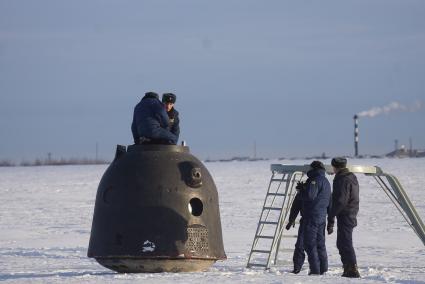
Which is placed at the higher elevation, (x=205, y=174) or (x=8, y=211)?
(x=205, y=174)

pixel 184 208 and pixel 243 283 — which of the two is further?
pixel 184 208

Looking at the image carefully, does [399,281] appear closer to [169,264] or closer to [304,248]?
[304,248]

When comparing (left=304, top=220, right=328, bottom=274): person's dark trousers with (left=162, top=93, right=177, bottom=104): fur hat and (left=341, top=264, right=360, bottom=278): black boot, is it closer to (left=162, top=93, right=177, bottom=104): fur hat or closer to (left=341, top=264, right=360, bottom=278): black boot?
(left=341, top=264, right=360, bottom=278): black boot

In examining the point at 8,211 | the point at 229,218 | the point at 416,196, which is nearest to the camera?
the point at 229,218

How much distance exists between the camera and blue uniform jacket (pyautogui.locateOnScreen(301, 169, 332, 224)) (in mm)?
14898

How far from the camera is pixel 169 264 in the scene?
13.6m

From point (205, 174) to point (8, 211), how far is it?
2034 centimetres

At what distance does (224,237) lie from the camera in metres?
24.2

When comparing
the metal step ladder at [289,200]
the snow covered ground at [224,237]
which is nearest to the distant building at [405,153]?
the snow covered ground at [224,237]

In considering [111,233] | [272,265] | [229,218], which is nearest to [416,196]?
[229,218]

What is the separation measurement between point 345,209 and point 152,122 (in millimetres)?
3021

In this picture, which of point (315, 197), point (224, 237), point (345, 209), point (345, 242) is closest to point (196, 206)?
point (315, 197)

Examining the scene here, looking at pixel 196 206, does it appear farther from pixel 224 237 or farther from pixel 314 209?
pixel 224 237

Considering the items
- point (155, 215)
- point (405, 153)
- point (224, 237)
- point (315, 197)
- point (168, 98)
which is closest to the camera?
point (155, 215)
